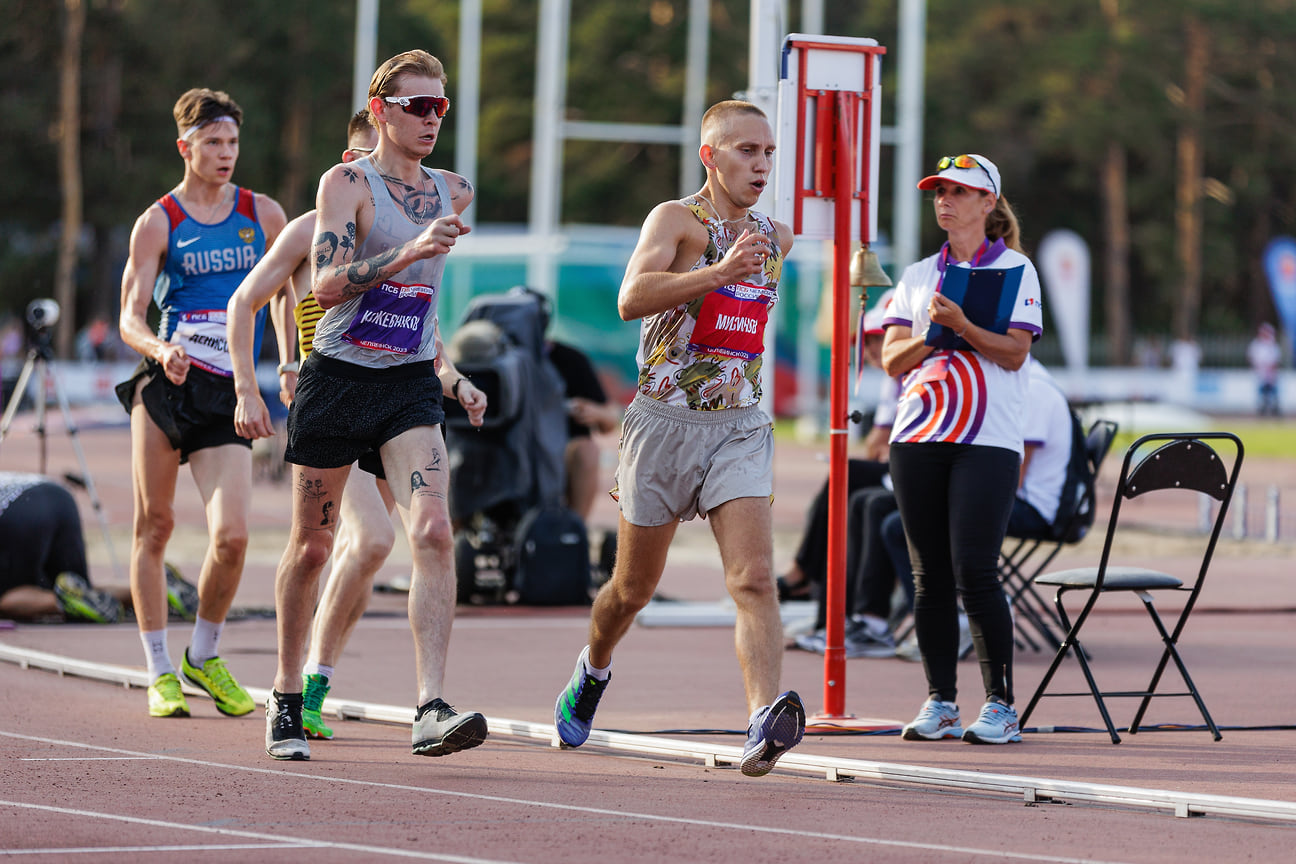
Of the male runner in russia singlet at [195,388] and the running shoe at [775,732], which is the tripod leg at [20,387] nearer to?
the male runner in russia singlet at [195,388]

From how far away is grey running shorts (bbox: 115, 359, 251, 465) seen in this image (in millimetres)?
7121

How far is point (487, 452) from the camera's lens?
11.4 meters

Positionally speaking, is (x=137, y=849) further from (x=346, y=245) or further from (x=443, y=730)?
(x=346, y=245)

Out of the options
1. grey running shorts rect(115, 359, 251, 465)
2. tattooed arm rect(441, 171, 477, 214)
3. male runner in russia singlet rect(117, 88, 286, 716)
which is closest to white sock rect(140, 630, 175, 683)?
male runner in russia singlet rect(117, 88, 286, 716)

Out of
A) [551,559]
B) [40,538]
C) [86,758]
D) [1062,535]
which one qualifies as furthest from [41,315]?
[1062,535]

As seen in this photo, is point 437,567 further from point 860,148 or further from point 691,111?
point 691,111

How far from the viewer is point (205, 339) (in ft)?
23.7

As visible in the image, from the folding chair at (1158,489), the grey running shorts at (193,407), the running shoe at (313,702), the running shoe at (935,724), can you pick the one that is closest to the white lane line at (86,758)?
the running shoe at (313,702)

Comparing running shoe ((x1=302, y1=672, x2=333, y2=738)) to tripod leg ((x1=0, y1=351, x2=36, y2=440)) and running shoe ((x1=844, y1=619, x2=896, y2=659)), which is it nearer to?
running shoe ((x1=844, y1=619, x2=896, y2=659))

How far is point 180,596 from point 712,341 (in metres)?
5.07

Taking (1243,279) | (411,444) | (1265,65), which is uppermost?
(1265,65)

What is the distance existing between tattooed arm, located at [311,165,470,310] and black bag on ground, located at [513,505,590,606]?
17.7 ft

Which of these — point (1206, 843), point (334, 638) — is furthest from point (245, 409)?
→ point (1206, 843)

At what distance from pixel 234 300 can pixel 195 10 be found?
49.2m
